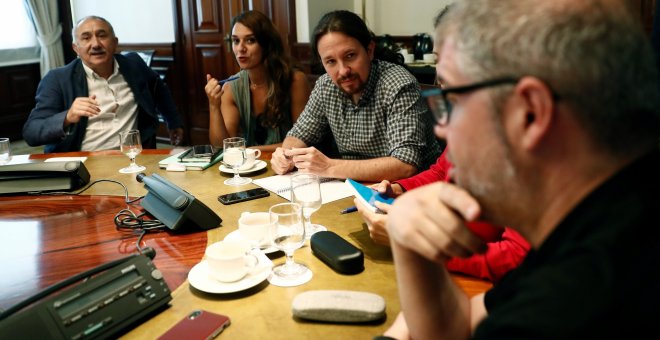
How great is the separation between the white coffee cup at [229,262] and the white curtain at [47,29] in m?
5.94

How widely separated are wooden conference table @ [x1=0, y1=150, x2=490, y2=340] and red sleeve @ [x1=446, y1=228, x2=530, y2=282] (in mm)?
23

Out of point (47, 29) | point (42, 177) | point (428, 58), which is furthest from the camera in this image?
point (47, 29)

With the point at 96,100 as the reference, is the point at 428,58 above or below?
above

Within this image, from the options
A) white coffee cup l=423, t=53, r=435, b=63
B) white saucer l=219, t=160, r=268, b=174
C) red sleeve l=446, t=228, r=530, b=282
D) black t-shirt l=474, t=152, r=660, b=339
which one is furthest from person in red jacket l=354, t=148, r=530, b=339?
white coffee cup l=423, t=53, r=435, b=63

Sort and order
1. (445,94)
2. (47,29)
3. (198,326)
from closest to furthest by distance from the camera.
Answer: (445,94), (198,326), (47,29)

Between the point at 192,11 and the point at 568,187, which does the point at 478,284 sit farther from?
the point at 192,11

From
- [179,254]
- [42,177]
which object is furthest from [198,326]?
[42,177]

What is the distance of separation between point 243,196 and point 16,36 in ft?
18.2

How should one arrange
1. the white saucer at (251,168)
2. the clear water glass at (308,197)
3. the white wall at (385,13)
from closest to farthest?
the clear water glass at (308,197), the white saucer at (251,168), the white wall at (385,13)

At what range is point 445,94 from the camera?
731 mm

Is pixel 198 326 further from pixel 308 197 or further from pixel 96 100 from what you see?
pixel 96 100

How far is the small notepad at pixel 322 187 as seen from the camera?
1755 millimetres

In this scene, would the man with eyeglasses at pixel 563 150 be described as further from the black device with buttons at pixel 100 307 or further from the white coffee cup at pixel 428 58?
the white coffee cup at pixel 428 58

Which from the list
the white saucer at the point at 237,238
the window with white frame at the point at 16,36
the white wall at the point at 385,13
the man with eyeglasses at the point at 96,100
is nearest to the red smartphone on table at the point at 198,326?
the white saucer at the point at 237,238
